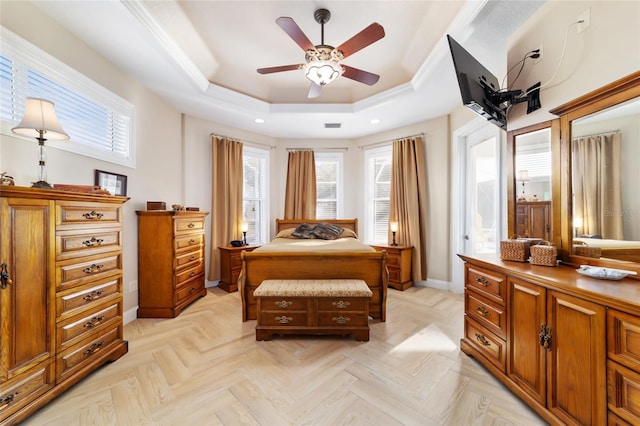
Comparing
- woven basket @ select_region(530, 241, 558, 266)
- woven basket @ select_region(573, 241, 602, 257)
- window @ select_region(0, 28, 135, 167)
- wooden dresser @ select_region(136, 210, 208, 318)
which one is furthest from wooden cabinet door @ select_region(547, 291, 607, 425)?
window @ select_region(0, 28, 135, 167)

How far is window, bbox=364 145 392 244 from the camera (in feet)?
16.2

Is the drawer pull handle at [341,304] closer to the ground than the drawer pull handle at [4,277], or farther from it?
closer to the ground

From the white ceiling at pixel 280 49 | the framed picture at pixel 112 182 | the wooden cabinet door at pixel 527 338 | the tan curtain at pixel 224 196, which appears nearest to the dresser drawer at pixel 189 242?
the tan curtain at pixel 224 196

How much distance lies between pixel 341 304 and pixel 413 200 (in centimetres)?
256

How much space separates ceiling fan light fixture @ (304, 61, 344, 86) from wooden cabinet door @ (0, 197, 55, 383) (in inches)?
85.3

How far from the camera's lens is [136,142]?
118 inches

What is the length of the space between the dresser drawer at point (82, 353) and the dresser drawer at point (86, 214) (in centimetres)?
85


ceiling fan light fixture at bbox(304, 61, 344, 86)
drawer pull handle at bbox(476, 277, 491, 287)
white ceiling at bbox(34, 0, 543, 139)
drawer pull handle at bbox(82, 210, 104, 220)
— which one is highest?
white ceiling at bbox(34, 0, 543, 139)

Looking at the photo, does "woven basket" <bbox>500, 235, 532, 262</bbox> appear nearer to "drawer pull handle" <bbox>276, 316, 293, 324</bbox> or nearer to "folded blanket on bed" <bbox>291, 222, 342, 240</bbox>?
"drawer pull handle" <bbox>276, 316, 293, 324</bbox>

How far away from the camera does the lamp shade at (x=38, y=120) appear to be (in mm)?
1566

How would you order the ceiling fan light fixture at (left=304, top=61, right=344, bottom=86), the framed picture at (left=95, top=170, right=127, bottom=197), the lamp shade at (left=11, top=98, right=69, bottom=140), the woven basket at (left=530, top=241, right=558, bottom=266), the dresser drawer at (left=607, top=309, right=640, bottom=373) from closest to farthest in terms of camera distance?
the dresser drawer at (left=607, top=309, right=640, bottom=373) < the lamp shade at (left=11, top=98, right=69, bottom=140) < the woven basket at (left=530, top=241, right=558, bottom=266) < the ceiling fan light fixture at (left=304, top=61, right=344, bottom=86) < the framed picture at (left=95, top=170, right=127, bottom=197)

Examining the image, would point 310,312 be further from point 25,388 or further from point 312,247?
point 25,388

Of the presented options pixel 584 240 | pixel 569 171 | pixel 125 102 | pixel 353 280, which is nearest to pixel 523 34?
pixel 569 171

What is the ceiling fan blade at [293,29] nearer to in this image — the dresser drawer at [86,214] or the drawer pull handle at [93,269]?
the dresser drawer at [86,214]
